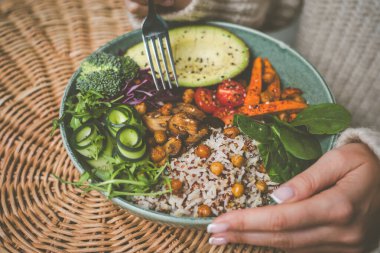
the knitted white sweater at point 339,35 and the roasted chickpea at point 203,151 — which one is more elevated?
the knitted white sweater at point 339,35

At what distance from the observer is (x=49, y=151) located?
185 centimetres

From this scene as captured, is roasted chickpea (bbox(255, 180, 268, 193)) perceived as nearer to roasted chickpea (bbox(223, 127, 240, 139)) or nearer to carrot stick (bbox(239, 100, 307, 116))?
roasted chickpea (bbox(223, 127, 240, 139))

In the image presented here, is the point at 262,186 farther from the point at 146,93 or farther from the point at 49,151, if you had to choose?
the point at 49,151

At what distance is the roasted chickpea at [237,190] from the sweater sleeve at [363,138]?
0.49 m

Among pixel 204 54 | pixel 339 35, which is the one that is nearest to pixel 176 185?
pixel 204 54

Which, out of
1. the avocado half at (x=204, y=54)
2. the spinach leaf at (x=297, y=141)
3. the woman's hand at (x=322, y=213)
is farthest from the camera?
the avocado half at (x=204, y=54)

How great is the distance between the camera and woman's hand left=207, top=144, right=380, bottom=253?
1264 mm

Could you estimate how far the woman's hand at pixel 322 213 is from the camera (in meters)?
1.26

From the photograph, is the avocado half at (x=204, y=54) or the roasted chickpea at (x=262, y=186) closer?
the roasted chickpea at (x=262, y=186)

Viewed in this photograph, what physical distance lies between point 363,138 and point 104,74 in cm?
128

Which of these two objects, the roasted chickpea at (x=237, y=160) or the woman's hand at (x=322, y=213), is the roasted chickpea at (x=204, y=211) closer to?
the woman's hand at (x=322, y=213)

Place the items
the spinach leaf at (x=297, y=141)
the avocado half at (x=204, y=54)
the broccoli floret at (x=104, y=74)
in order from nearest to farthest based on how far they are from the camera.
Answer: the spinach leaf at (x=297, y=141) → the broccoli floret at (x=104, y=74) → the avocado half at (x=204, y=54)

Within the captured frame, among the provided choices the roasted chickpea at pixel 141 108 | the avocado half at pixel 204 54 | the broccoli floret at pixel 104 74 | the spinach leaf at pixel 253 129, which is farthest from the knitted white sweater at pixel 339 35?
the spinach leaf at pixel 253 129

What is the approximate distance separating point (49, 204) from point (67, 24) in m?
1.30
